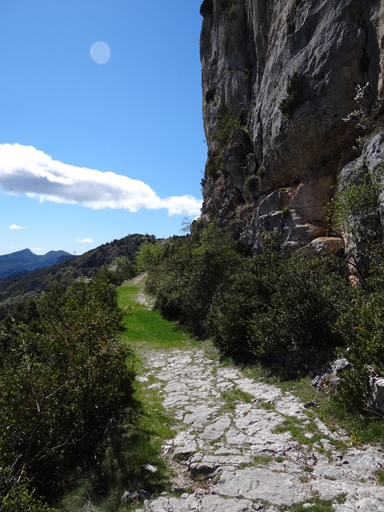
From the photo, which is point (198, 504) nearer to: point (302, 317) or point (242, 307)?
point (302, 317)

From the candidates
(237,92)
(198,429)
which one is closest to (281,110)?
(237,92)

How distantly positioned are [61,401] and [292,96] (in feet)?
66.7

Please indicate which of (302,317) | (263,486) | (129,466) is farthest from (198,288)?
(263,486)

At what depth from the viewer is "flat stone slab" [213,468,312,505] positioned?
4.48 metres

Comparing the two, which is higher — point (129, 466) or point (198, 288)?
point (198, 288)

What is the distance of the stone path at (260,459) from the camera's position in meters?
4.47

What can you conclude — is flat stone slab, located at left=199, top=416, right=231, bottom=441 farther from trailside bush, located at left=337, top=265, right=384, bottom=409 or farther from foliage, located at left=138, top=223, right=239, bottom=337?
foliage, located at left=138, top=223, right=239, bottom=337

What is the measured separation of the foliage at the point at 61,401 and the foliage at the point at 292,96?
1779 centimetres

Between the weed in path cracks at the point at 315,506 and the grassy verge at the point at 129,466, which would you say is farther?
the grassy verge at the point at 129,466

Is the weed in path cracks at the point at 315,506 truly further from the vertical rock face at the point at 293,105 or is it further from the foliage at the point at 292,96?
the foliage at the point at 292,96

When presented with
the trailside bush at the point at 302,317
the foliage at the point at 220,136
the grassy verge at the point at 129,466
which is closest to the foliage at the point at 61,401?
the grassy verge at the point at 129,466

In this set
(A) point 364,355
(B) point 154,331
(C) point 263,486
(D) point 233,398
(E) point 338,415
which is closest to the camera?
(C) point 263,486

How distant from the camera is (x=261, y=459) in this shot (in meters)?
5.59

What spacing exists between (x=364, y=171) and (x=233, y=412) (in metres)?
11.5
